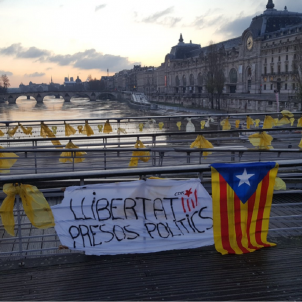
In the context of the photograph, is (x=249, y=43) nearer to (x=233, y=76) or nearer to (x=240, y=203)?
(x=233, y=76)

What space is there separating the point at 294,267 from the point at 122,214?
1.84 meters

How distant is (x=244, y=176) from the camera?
3670 millimetres

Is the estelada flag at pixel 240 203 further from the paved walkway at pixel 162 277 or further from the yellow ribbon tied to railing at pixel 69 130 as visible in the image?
the yellow ribbon tied to railing at pixel 69 130

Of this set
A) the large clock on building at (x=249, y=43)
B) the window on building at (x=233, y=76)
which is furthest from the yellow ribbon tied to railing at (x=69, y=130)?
the window on building at (x=233, y=76)

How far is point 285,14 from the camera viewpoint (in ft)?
227

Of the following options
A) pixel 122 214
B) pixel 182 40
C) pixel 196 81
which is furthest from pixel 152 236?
pixel 182 40

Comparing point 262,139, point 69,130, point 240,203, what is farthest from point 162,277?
point 69,130

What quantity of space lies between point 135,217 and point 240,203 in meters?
1.13

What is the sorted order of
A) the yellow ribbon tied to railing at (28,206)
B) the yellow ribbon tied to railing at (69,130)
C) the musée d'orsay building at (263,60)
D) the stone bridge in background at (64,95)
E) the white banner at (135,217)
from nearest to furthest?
the yellow ribbon tied to railing at (28,206) < the white banner at (135,217) < the yellow ribbon tied to railing at (69,130) < the musée d'orsay building at (263,60) < the stone bridge in background at (64,95)

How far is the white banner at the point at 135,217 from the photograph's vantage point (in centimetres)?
351

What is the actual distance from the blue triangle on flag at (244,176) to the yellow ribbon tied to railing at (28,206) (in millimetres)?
1814

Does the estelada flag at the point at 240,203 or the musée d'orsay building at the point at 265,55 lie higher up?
the musée d'orsay building at the point at 265,55

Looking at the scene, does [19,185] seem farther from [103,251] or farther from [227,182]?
[227,182]

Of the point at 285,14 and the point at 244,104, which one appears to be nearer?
the point at 244,104
